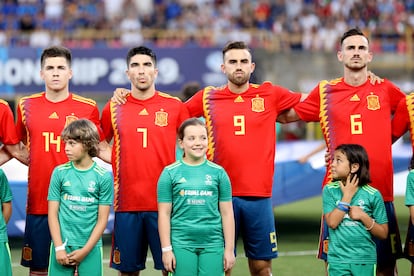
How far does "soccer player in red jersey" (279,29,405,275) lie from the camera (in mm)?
7969

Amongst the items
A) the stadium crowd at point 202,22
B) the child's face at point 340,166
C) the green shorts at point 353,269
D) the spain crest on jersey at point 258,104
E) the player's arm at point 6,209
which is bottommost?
the green shorts at point 353,269

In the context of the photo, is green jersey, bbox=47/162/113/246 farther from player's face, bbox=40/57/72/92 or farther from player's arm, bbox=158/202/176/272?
player's face, bbox=40/57/72/92

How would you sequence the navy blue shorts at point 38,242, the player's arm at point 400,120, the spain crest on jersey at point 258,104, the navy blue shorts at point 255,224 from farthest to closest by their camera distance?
the spain crest on jersey at point 258,104 → the navy blue shorts at point 255,224 → the navy blue shorts at point 38,242 → the player's arm at point 400,120

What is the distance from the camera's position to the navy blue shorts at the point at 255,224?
8133 mm

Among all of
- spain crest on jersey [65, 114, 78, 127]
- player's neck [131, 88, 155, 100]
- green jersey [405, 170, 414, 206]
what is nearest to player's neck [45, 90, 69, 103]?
spain crest on jersey [65, 114, 78, 127]

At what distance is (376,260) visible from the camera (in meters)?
7.76

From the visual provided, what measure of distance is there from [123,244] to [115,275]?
7.19 feet

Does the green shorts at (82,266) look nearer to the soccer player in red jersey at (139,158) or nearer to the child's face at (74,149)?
the soccer player in red jersey at (139,158)

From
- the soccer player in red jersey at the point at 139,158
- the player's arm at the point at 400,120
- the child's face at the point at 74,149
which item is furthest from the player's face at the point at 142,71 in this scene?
the player's arm at the point at 400,120

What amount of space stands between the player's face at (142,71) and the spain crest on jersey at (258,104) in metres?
0.84

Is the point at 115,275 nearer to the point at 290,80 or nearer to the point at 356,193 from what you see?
the point at 356,193

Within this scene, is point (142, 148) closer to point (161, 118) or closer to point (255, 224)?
point (161, 118)

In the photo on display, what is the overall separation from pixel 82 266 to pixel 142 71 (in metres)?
1.63

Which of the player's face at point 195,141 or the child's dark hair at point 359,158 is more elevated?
the player's face at point 195,141
